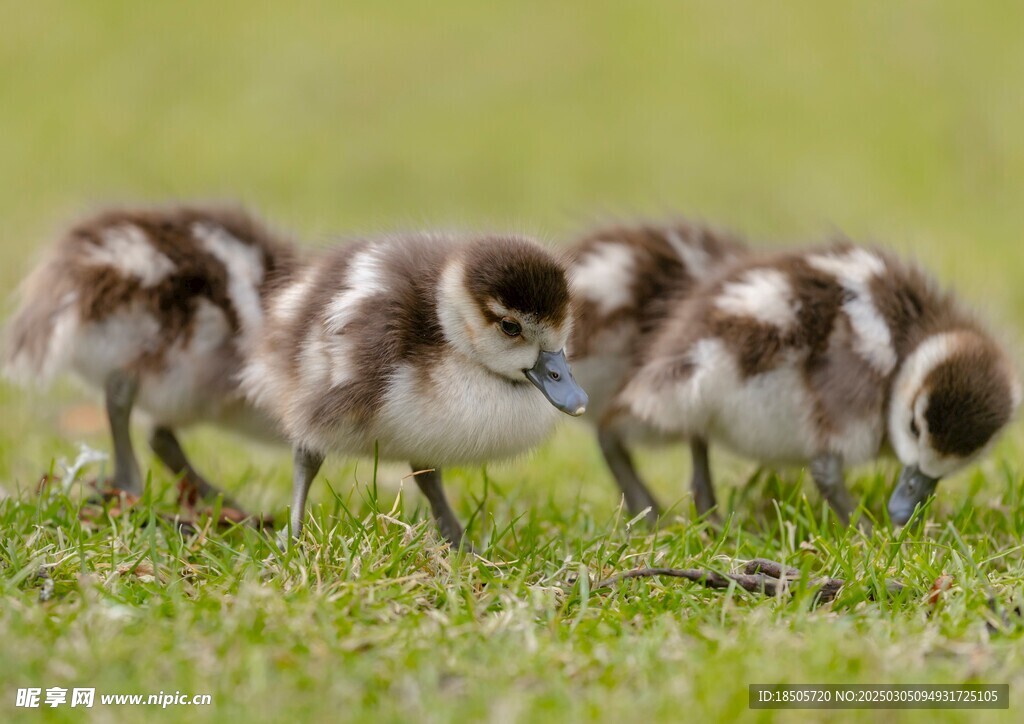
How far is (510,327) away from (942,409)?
60.3 inches

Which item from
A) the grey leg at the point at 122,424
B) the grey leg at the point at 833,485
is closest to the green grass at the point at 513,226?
the grey leg at the point at 833,485

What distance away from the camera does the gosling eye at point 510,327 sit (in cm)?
362

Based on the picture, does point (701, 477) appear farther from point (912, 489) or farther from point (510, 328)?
point (510, 328)

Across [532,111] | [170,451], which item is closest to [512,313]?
[170,451]

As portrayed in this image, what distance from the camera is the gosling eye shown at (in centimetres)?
362

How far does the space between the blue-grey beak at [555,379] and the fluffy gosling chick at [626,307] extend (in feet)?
3.34

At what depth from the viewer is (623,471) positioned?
496 centimetres

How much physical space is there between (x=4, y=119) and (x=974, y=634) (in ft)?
34.9

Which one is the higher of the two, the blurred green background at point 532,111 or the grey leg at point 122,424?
the blurred green background at point 532,111

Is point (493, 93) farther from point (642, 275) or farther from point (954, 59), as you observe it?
point (642, 275)

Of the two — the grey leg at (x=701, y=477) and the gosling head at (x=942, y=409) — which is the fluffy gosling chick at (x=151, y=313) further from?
the gosling head at (x=942, y=409)

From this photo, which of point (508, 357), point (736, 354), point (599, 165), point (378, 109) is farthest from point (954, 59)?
point (508, 357)

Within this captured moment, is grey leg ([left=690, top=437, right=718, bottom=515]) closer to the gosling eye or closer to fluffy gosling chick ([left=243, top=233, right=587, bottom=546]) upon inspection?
fluffy gosling chick ([left=243, top=233, right=587, bottom=546])

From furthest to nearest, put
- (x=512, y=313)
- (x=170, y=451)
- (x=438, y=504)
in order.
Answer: (x=170, y=451)
(x=438, y=504)
(x=512, y=313)
